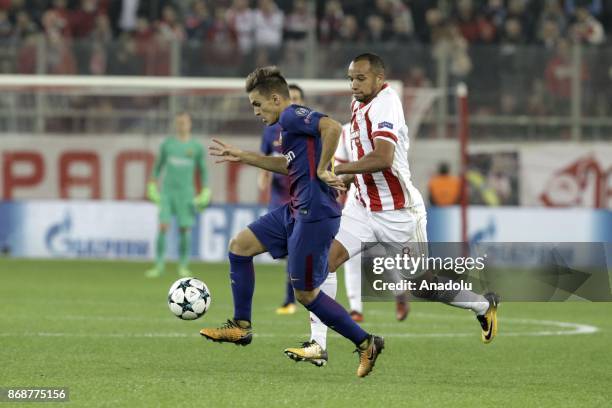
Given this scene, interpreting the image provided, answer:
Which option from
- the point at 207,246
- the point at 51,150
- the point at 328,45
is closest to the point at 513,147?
the point at 328,45

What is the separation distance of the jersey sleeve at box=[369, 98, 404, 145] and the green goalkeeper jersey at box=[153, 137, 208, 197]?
936 centimetres

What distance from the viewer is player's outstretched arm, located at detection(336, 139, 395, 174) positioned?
29.6ft

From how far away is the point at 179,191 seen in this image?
19016 mm

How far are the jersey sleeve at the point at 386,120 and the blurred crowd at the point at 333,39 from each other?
12.6 metres

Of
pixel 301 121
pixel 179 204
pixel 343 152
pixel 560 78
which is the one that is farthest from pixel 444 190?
pixel 301 121

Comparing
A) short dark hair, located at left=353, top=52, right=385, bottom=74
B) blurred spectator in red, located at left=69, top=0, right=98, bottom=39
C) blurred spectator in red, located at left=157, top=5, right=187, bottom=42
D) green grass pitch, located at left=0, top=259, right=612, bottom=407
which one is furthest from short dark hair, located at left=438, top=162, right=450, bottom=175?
short dark hair, located at left=353, top=52, right=385, bottom=74

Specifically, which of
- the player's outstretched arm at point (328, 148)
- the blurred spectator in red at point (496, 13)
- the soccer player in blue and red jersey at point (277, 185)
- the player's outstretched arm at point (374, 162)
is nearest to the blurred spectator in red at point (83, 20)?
the blurred spectator in red at point (496, 13)

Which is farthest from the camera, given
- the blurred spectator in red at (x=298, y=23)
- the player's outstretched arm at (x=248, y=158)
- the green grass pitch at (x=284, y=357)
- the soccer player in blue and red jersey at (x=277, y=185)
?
the blurred spectator in red at (x=298, y=23)

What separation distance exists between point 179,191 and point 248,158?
34.6 feet

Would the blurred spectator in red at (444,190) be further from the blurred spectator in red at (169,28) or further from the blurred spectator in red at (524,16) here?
the blurred spectator in red at (169,28)

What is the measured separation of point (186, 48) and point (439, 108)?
13.2 feet

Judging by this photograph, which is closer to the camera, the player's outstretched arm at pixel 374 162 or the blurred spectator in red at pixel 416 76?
the player's outstretched arm at pixel 374 162

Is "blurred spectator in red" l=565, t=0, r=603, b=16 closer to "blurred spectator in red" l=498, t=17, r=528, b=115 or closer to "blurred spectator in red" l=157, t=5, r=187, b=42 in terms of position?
"blurred spectator in red" l=498, t=17, r=528, b=115

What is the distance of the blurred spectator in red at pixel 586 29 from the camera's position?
79.8 feet
